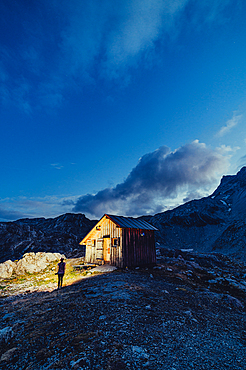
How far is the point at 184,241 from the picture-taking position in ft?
216

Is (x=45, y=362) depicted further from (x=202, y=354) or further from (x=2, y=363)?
(x=202, y=354)

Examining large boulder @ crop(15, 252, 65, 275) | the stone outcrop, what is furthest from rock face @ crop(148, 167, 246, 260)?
the stone outcrop

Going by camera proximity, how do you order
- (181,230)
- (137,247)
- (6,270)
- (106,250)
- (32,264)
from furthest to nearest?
(181,230)
(32,264)
(106,250)
(137,247)
(6,270)

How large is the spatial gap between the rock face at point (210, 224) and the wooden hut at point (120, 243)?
34.5 m

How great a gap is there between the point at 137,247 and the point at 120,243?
236 cm

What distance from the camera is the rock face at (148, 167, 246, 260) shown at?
53562 mm

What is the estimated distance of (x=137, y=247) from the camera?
65.8 ft

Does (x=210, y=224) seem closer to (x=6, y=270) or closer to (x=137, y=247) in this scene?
(x=137, y=247)

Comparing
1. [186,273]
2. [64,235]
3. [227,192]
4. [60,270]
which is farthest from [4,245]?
[227,192]

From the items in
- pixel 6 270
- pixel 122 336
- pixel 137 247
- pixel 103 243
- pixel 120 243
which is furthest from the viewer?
pixel 103 243

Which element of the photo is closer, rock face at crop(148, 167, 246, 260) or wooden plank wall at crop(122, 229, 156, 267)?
wooden plank wall at crop(122, 229, 156, 267)

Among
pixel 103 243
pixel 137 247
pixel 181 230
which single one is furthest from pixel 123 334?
pixel 181 230

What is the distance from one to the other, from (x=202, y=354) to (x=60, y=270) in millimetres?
10616

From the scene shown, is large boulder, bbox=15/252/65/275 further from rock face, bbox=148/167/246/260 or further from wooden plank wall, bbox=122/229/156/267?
rock face, bbox=148/167/246/260
